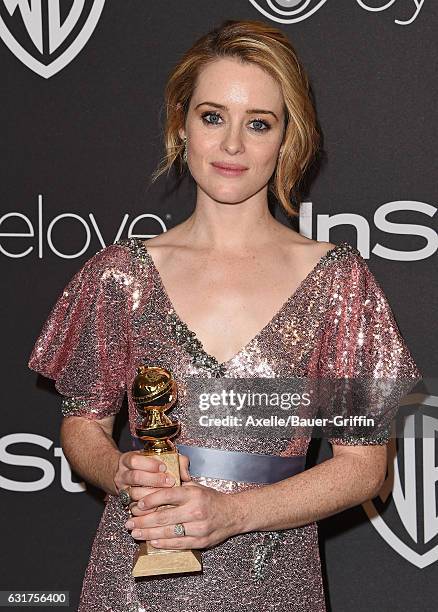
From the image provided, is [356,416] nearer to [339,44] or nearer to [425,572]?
[425,572]

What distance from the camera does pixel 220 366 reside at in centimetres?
Result: 183

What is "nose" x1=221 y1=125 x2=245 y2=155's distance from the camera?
183 centimetres

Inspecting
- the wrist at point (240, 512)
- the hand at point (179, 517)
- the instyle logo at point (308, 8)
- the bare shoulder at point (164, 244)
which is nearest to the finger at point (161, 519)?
the hand at point (179, 517)

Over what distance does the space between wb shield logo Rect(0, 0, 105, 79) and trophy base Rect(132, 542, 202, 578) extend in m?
1.29

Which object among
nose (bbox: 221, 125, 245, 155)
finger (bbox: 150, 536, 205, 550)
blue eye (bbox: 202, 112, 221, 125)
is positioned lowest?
finger (bbox: 150, 536, 205, 550)

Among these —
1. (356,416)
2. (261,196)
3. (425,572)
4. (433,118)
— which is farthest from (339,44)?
(425,572)

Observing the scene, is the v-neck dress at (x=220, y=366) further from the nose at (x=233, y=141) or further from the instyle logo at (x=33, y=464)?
the instyle logo at (x=33, y=464)

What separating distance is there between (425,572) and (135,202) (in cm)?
107

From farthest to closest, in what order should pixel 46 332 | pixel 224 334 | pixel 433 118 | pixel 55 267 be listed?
1. pixel 55 267
2. pixel 433 118
3. pixel 46 332
4. pixel 224 334

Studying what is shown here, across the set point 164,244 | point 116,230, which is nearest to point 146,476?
point 164,244

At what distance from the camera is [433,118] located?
7.62 feet

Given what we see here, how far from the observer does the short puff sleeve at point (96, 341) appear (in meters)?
1.92

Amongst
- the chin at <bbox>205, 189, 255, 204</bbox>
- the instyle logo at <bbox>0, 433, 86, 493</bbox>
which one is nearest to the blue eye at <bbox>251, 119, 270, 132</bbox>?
the chin at <bbox>205, 189, 255, 204</bbox>

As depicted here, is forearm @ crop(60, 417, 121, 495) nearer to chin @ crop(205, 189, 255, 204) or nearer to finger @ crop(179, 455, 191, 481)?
finger @ crop(179, 455, 191, 481)
